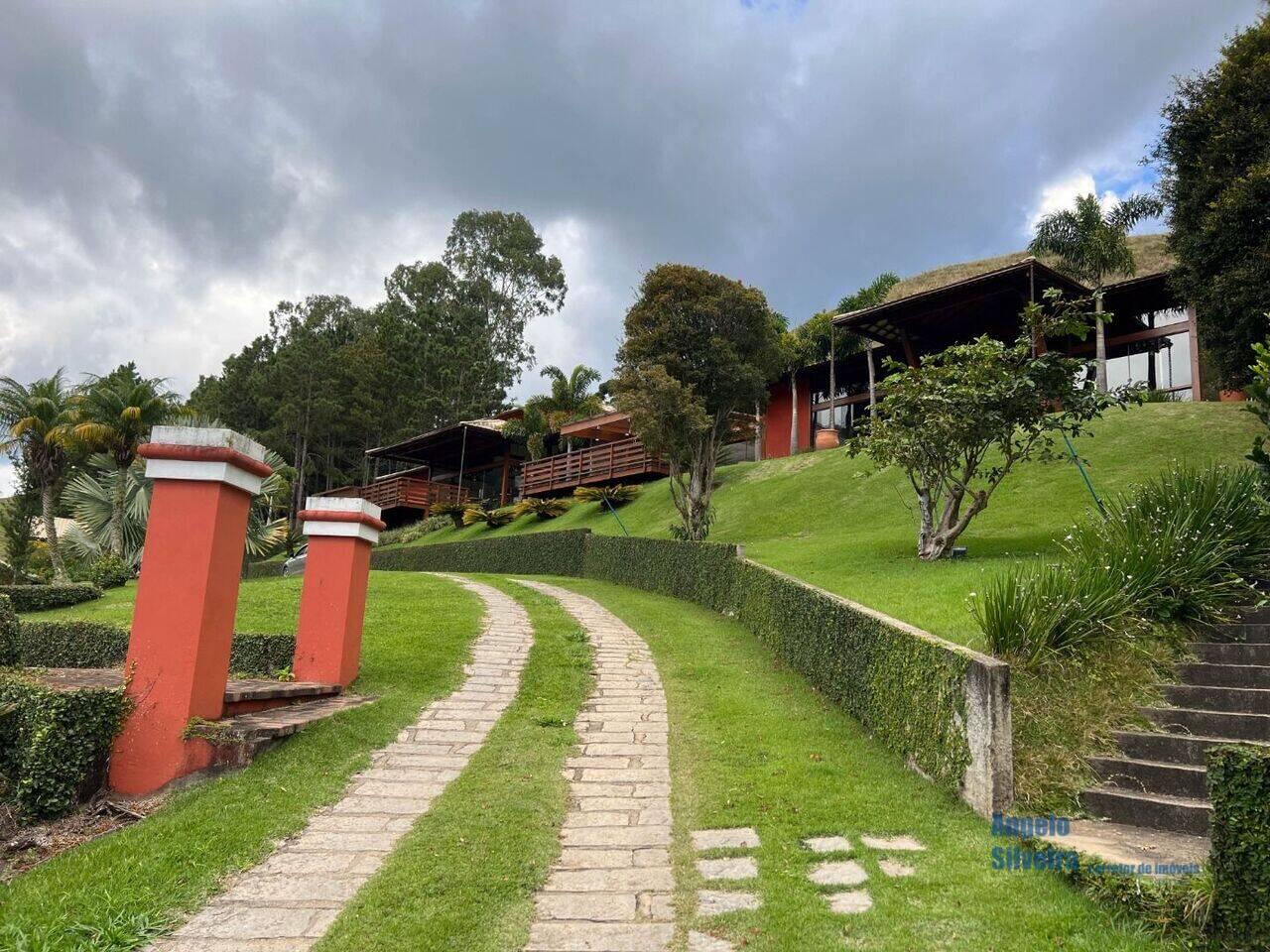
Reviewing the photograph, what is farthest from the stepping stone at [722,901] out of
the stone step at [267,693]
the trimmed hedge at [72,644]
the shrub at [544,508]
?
the shrub at [544,508]

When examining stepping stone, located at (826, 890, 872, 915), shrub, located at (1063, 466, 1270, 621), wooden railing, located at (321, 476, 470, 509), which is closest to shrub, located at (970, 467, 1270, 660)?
shrub, located at (1063, 466, 1270, 621)

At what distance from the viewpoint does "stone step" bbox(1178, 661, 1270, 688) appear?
561cm

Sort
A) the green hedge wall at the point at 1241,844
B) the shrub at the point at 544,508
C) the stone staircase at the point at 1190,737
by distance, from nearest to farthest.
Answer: the green hedge wall at the point at 1241,844 < the stone staircase at the point at 1190,737 < the shrub at the point at 544,508

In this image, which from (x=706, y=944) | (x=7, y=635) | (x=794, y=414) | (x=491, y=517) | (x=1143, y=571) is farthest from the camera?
(x=491, y=517)

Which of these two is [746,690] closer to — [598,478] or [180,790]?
[180,790]

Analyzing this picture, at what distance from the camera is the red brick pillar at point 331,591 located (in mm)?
7559

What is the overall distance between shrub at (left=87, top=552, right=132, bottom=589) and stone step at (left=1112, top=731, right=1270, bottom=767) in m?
20.2

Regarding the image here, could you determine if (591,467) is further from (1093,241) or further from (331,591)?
(331,591)

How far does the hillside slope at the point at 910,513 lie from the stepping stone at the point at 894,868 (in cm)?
239

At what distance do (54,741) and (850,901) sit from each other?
4.63m

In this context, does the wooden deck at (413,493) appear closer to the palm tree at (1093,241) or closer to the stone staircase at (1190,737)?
the palm tree at (1093,241)

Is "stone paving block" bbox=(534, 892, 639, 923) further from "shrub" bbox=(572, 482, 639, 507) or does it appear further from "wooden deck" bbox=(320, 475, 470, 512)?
"wooden deck" bbox=(320, 475, 470, 512)

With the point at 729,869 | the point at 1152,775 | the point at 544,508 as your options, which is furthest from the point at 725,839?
the point at 544,508

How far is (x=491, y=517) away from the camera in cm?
3027
